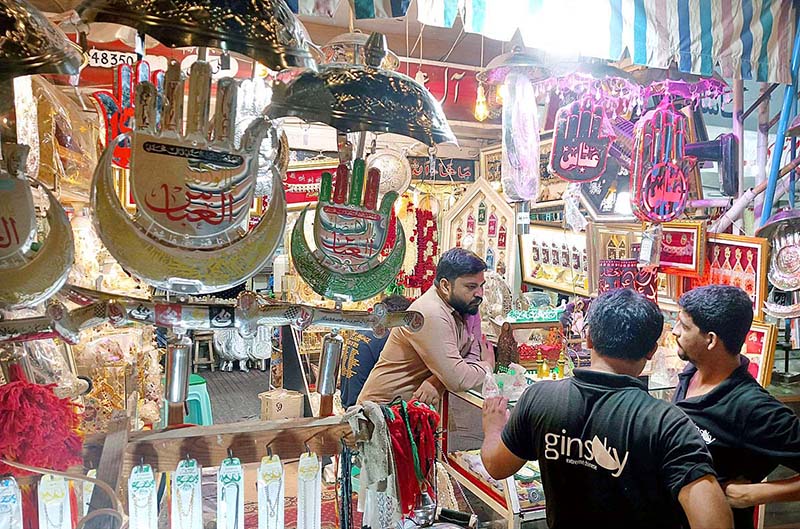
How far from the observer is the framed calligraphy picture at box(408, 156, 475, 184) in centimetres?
594

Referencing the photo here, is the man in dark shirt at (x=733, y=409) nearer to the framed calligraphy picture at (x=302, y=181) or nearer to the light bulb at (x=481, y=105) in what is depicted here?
the light bulb at (x=481, y=105)

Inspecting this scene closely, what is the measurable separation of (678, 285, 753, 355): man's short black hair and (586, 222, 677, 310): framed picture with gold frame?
3.65 ft

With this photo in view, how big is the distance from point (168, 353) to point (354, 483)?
721mm

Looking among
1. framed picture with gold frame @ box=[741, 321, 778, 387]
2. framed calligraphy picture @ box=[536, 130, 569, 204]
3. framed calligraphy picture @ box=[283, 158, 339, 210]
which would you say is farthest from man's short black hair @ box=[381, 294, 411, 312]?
framed calligraphy picture @ box=[536, 130, 569, 204]

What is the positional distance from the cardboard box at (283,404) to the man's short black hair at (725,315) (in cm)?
277

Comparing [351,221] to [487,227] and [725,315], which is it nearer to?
[725,315]

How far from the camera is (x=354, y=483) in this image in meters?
1.84

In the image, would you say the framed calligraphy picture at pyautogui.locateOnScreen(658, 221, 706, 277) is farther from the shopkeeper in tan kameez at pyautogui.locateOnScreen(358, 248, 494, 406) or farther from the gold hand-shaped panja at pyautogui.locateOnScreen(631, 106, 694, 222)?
the shopkeeper in tan kameez at pyautogui.locateOnScreen(358, 248, 494, 406)

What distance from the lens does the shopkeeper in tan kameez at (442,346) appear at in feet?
9.16

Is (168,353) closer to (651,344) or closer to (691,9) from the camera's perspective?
(651,344)

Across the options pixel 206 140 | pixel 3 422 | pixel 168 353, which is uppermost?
pixel 206 140

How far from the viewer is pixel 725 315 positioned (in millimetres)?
2121

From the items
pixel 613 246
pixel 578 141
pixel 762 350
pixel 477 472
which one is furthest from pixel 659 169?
pixel 477 472

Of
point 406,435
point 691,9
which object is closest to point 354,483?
point 406,435
